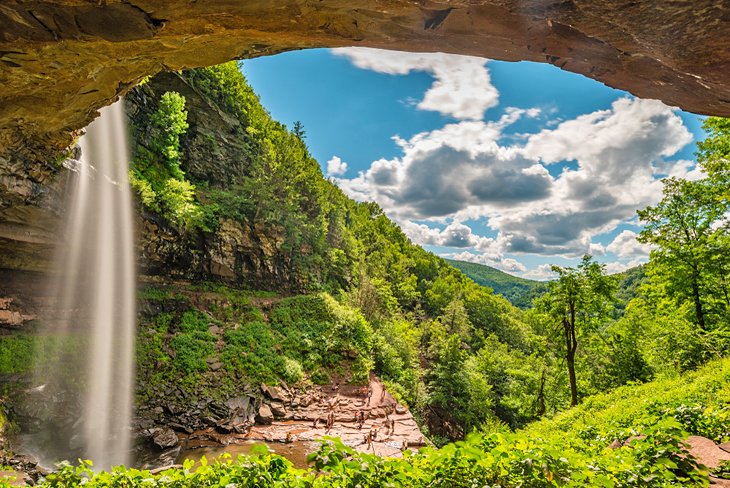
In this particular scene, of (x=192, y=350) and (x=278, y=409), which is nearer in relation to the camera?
(x=278, y=409)

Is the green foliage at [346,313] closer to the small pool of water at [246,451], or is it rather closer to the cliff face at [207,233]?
the cliff face at [207,233]

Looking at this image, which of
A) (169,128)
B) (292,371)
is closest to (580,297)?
(292,371)

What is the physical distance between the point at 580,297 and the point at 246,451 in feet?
55.0

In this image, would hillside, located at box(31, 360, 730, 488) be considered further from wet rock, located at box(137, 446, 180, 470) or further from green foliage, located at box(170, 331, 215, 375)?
green foliage, located at box(170, 331, 215, 375)

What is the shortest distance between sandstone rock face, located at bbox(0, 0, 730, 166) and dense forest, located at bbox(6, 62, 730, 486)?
386cm

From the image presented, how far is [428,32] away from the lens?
376 centimetres

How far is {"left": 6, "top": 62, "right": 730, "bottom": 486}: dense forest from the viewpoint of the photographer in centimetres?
354

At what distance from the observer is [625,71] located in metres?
3.86

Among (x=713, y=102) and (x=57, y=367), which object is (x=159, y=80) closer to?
(x=57, y=367)

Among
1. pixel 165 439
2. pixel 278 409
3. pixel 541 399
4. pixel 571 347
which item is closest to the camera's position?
pixel 165 439

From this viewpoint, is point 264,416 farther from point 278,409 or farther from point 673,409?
point 673,409

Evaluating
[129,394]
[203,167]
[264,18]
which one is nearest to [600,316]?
[264,18]

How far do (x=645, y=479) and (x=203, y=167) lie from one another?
31.8m

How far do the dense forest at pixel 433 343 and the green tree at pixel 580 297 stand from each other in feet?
0.26
